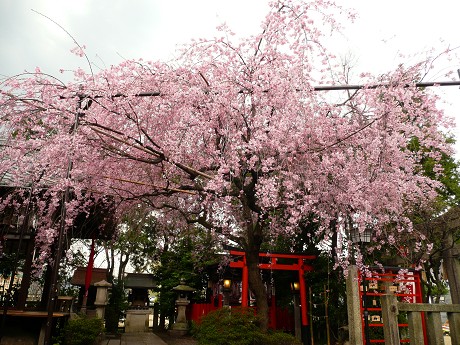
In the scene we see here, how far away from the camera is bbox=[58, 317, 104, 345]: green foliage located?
8.98 metres

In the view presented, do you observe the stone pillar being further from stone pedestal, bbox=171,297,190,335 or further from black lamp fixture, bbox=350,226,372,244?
black lamp fixture, bbox=350,226,372,244

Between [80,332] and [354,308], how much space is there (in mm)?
7529

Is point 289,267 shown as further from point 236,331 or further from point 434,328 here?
point 434,328

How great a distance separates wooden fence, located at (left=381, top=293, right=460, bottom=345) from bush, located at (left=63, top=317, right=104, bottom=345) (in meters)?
8.14

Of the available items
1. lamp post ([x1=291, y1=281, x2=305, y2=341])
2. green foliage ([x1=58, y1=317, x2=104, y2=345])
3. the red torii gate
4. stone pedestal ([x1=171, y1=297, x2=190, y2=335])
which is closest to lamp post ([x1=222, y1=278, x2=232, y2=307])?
the red torii gate

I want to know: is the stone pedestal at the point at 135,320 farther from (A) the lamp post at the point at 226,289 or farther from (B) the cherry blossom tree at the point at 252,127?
(B) the cherry blossom tree at the point at 252,127

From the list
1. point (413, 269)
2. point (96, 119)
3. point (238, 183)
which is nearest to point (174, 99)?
point (96, 119)

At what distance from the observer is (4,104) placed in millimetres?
7184

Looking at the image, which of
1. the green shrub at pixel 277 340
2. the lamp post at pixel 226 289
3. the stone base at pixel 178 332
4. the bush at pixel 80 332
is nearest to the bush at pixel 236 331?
the green shrub at pixel 277 340

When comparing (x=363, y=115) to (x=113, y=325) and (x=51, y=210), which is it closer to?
(x=51, y=210)

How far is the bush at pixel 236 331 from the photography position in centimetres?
734

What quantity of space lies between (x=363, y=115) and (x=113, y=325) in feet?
53.4

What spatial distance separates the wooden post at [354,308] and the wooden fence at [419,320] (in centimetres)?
103

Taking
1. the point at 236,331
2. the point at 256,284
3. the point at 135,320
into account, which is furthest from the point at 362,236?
the point at 135,320
